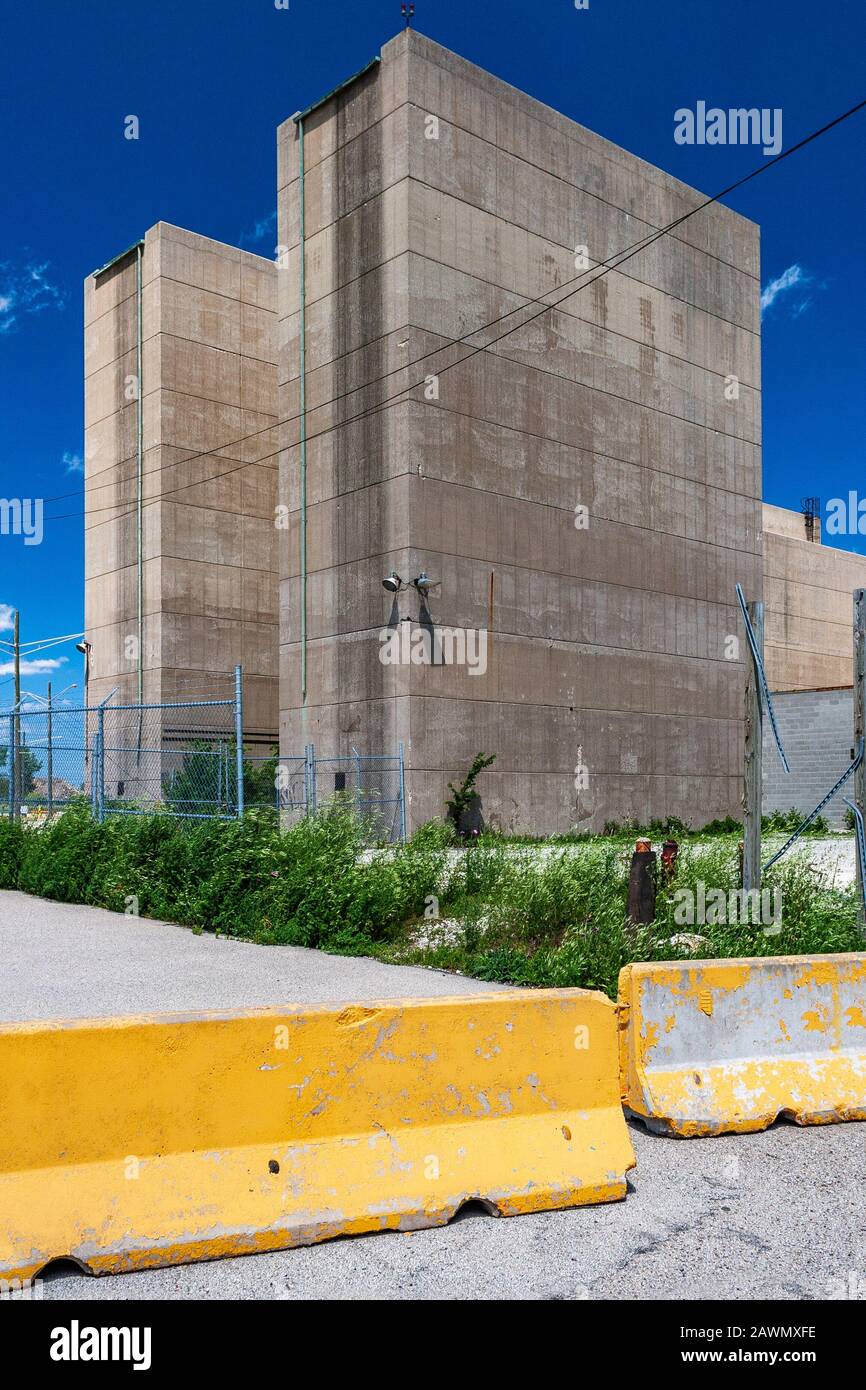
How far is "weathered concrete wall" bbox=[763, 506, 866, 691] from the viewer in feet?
156

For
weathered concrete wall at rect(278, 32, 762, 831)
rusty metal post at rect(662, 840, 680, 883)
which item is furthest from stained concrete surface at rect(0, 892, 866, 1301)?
weathered concrete wall at rect(278, 32, 762, 831)

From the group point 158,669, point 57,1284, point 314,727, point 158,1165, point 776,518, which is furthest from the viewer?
point 776,518

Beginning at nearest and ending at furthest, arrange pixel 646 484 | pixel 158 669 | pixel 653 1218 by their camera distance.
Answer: pixel 653 1218 < pixel 646 484 < pixel 158 669

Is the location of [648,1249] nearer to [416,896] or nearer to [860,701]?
[860,701]

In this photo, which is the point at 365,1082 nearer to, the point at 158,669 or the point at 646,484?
the point at 646,484

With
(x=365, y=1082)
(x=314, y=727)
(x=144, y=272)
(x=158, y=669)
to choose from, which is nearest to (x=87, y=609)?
(x=158, y=669)

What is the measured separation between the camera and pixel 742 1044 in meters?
5.46

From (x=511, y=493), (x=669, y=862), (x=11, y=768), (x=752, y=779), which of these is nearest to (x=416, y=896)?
(x=669, y=862)

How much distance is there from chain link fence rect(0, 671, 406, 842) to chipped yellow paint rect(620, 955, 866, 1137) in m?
8.24

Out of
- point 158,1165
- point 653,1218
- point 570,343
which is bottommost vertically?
point 653,1218

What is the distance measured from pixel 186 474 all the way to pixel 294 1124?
33207mm

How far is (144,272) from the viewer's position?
35.7 m

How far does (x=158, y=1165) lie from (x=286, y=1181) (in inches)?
18.9

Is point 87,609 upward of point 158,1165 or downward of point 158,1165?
upward
